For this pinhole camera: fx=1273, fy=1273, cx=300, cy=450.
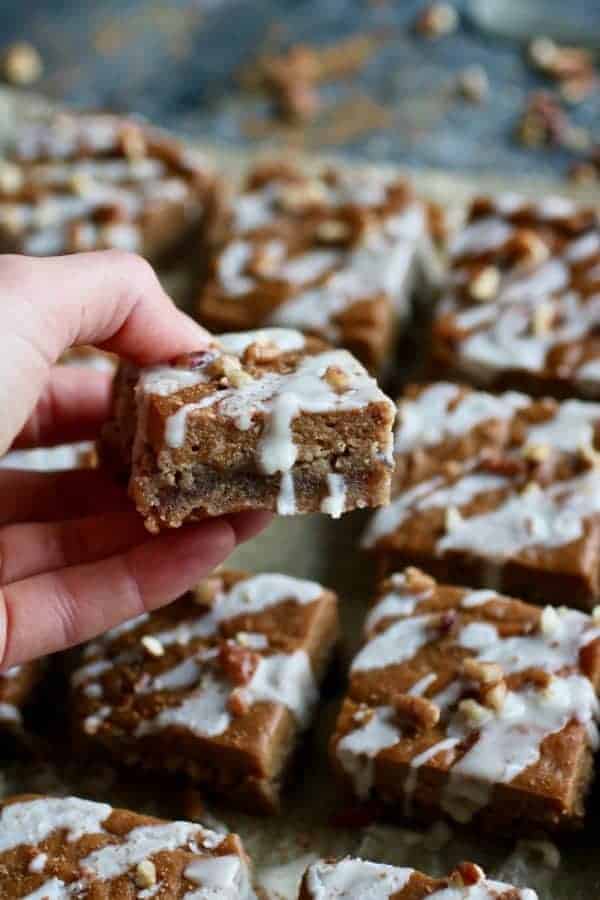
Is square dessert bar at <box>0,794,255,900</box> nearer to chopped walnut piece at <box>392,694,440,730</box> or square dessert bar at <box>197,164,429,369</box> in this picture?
chopped walnut piece at <box>392,694,440,730</box>

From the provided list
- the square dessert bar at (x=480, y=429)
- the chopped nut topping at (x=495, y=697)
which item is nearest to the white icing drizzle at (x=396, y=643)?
the chopped nut topping at (x=495, y=697)

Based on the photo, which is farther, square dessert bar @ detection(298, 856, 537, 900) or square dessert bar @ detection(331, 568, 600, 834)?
square dessert bar @ detection(331, 568, 600, 834)

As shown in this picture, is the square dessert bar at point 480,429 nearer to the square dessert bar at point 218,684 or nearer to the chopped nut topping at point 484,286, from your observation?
the chopped nut topping at point 484,286

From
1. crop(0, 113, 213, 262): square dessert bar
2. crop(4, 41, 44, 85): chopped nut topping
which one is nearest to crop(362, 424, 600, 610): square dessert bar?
crop(0, 113, 213, 262): square dessert bar

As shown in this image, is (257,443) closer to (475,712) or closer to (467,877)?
(475,712)

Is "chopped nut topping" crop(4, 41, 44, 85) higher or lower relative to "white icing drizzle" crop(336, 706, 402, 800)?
higher

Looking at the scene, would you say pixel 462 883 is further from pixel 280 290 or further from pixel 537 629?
pixel 280 290
